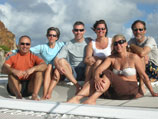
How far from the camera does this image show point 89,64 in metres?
3.57

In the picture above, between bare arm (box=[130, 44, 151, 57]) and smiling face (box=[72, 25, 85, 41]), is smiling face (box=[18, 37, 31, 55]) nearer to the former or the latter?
smiling face (box=[72, 25, 85, 41])

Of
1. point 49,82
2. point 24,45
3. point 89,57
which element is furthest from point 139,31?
point 24,45

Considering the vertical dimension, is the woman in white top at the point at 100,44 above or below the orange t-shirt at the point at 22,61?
above

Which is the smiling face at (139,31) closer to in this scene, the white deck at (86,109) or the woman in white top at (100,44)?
the woman in white top at (100,44)

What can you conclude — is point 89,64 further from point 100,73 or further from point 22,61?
point 22,61

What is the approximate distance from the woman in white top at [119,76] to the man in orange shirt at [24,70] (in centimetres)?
101

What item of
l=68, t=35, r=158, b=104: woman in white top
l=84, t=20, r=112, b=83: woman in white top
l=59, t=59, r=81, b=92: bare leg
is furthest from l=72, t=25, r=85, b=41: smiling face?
l=68, t=35, r=158, b=104: woman in white top

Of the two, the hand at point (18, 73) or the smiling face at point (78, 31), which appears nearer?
the hand at point (18, 73)

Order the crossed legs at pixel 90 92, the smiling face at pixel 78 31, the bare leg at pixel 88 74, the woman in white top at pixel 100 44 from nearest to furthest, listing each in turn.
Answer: the crossed legs at pixel 90 92 < the bare leg at pixel 88 74 < the woman in white top at pixel 100 44 < the smiling face at pixel 78 31

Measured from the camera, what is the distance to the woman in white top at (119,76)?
2.95 m

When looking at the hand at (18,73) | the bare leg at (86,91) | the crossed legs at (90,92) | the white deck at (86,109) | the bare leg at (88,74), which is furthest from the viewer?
the hand at (18,73)

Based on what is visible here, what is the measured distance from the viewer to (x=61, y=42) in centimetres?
446

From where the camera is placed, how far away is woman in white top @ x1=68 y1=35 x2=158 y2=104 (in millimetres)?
2953

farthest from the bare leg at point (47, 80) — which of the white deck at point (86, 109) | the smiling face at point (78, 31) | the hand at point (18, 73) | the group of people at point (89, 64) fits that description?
the white deck at point (86, 109)
